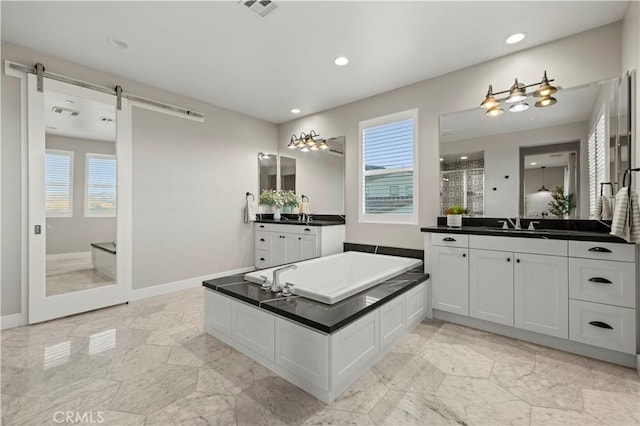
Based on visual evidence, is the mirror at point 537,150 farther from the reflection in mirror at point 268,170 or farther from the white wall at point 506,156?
the reflection in mirror at point 268,170

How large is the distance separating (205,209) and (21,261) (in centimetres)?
201

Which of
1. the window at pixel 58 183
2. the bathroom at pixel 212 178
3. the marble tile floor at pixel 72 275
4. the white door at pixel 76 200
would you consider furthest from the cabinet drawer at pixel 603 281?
the window at pixel 58 183

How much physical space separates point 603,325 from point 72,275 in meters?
4.95

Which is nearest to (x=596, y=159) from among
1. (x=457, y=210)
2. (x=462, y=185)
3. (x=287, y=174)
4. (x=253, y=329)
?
(x=462, y=185)

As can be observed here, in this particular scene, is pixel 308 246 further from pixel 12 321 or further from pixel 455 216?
pixel 12 321

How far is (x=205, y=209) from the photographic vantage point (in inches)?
171

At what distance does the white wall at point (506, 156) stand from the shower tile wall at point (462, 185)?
6cm

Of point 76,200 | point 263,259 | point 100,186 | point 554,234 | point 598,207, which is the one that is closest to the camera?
point 554,234

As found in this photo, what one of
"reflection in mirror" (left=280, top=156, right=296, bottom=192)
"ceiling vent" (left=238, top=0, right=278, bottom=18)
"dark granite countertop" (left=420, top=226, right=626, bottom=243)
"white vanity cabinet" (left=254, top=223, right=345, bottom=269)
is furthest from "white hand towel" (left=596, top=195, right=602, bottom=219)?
"reflection in mirror" (left=280, top=156, right=296, bottom=192)

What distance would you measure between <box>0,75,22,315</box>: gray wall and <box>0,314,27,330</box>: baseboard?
0.13 feet

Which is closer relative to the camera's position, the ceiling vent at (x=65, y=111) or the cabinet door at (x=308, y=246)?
the ceiling vent at (x=65, y=111)

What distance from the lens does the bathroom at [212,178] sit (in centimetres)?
225

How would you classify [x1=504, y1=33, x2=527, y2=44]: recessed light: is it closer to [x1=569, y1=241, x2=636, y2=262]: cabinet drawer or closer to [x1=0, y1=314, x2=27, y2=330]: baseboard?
[x1=569, y1=241, x2=636, y2=262]: cabinet drawer

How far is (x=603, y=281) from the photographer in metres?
2.16
